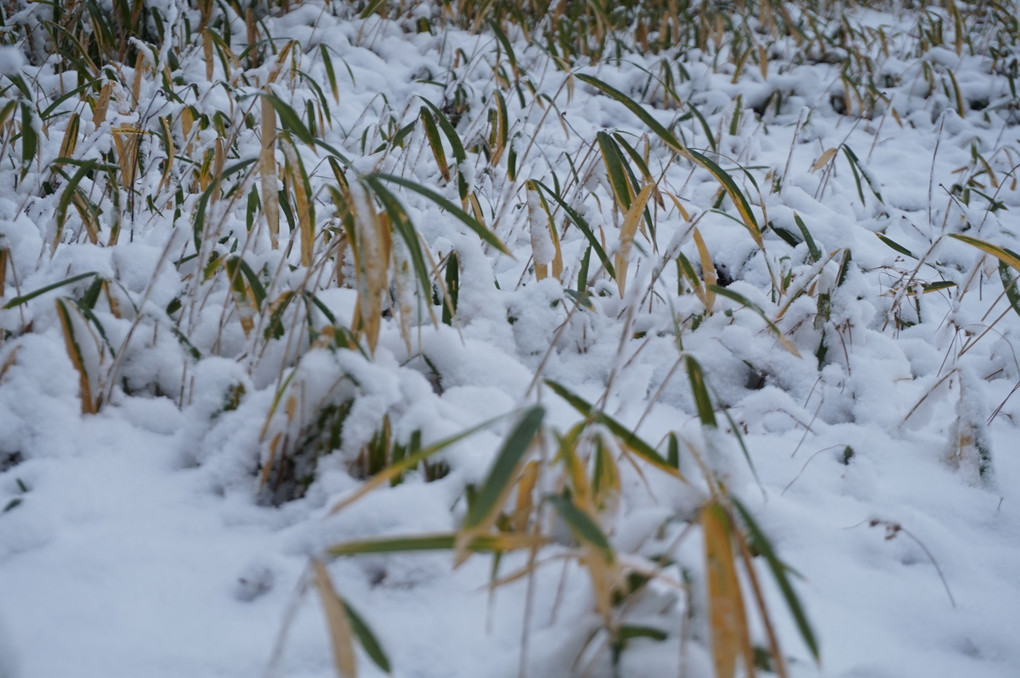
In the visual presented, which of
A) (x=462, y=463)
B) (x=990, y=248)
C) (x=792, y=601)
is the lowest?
(x=462, y=463)

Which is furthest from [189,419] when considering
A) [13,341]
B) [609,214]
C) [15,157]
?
[609,214]

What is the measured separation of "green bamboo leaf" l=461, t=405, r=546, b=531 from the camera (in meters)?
0.42

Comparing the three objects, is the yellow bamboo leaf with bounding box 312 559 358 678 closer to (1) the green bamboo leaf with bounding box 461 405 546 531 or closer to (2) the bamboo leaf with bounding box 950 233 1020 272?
(1) the green bamboo leaf with bounding box 461 405 546 531

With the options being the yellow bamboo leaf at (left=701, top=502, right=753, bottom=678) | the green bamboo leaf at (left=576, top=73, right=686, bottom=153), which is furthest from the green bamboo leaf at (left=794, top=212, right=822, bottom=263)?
the yellow bamboo leaf at (left=701, top=502, right=753, bottom=678)

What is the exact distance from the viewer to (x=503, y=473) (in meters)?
0.44

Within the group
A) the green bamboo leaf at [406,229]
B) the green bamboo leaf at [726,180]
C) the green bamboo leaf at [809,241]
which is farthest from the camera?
the green bamboo leaf at [809,241]

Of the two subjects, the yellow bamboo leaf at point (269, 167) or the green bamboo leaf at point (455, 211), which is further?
the yellow bamboo leaf at point (269, 167)

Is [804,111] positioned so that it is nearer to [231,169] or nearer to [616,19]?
[616,19]

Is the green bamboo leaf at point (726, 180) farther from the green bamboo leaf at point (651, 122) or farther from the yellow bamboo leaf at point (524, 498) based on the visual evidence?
the yellow bamboo leaf at point (524, 498)

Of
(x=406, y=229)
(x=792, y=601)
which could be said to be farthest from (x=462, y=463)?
(x=792, y=601)

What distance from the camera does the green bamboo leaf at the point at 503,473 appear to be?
0.42 meters

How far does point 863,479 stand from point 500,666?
59cm

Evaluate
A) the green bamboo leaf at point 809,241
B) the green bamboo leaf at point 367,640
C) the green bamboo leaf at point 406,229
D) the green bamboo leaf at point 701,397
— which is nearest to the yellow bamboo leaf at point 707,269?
the green bamboo leaf at point 809,241

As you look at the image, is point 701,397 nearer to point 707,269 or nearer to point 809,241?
point 707,269
